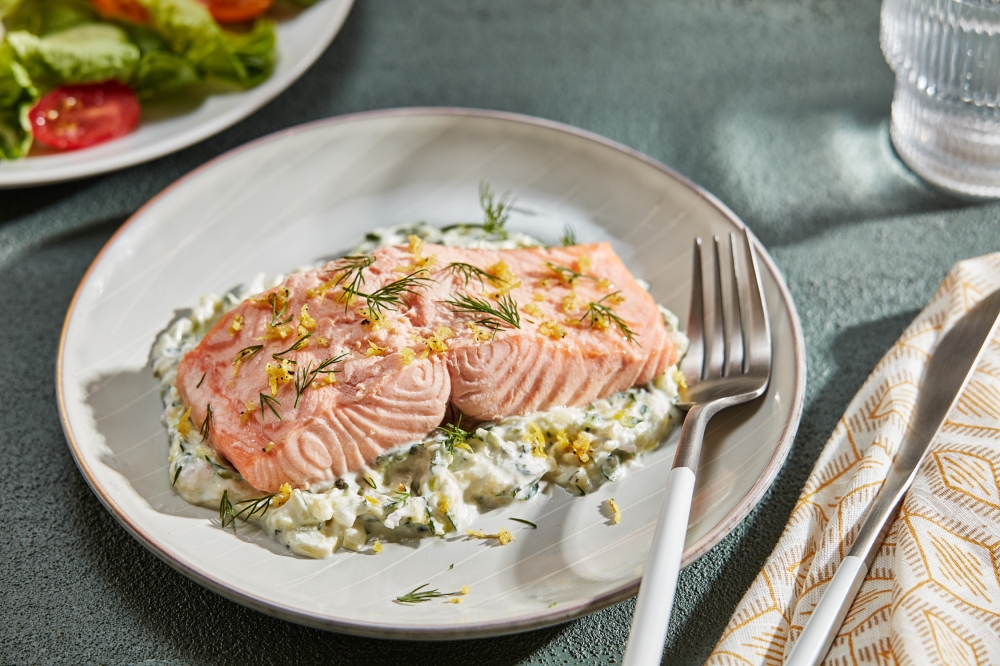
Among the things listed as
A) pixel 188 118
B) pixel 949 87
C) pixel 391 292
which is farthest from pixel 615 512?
pixel 188 118

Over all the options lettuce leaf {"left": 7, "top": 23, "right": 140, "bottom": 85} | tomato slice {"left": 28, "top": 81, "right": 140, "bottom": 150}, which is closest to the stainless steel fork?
tomato slice {"left": 28, "top": 81, "right": 140, "bottom": 150}

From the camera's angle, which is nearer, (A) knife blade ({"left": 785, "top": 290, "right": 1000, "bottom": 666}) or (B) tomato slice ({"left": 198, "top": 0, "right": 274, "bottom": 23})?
(A) knife blade ({"left": 785, "top": 290, "right": 1000, "bottom": 666})

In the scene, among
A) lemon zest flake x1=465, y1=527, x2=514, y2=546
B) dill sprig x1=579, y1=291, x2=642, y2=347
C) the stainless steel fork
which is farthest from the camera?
dill sprig x1=579, y1=291, x2=642, y2=347

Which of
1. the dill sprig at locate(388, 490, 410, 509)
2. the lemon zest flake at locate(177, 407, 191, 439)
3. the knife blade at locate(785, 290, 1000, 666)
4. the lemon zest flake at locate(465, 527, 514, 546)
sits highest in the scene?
the knife blade at locate(785, 290, 1000, 666)

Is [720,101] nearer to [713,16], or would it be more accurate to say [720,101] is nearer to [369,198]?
[713,16]

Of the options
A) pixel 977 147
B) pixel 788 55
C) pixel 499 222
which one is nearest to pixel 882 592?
pixel 499 222

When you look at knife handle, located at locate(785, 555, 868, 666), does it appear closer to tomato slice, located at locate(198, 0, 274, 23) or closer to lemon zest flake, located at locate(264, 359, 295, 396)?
lemon zest flake, located at locate(264, 359, 295, 396)

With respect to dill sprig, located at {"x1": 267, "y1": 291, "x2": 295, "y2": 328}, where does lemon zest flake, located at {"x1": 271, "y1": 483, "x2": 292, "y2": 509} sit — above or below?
below
